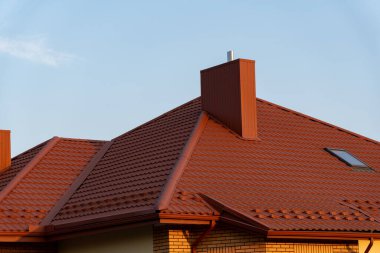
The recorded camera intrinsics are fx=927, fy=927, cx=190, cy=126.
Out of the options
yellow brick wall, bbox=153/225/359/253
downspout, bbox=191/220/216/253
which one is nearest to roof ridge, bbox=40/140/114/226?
yellow brick wall, bbox=153/225/359/253

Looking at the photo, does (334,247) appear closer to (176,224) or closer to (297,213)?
(297,213)

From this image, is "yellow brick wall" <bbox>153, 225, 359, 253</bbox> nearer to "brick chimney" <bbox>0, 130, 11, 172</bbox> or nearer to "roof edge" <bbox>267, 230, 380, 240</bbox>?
"roof edge" <bbox>267, 230, 380, 240</bbox>

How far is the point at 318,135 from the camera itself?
22547 mm

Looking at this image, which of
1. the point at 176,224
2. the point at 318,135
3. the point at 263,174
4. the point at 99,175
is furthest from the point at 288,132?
the point at 176,224

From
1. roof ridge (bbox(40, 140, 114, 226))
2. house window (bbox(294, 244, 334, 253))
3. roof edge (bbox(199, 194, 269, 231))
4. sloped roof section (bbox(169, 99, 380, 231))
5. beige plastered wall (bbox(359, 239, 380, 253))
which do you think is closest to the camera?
roof edge (bbox(199, 194, 269, 231))

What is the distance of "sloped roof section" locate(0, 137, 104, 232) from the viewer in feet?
62.0

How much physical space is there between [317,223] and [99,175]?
18.5 ft

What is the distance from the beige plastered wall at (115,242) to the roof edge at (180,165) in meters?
0.78

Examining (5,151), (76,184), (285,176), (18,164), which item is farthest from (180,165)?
(5,151)

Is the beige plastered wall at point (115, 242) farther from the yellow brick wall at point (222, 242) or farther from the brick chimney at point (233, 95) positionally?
the brick chimney at point (233, 95)

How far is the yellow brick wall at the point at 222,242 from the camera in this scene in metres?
16.5

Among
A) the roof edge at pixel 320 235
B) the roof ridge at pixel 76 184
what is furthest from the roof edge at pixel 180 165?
the roof ridge at pixel 76 184

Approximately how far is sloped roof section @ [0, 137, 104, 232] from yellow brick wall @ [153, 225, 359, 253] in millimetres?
3287

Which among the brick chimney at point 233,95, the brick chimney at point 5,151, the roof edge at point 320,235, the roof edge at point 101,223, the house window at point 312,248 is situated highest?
the brick chimney at point 233,95
